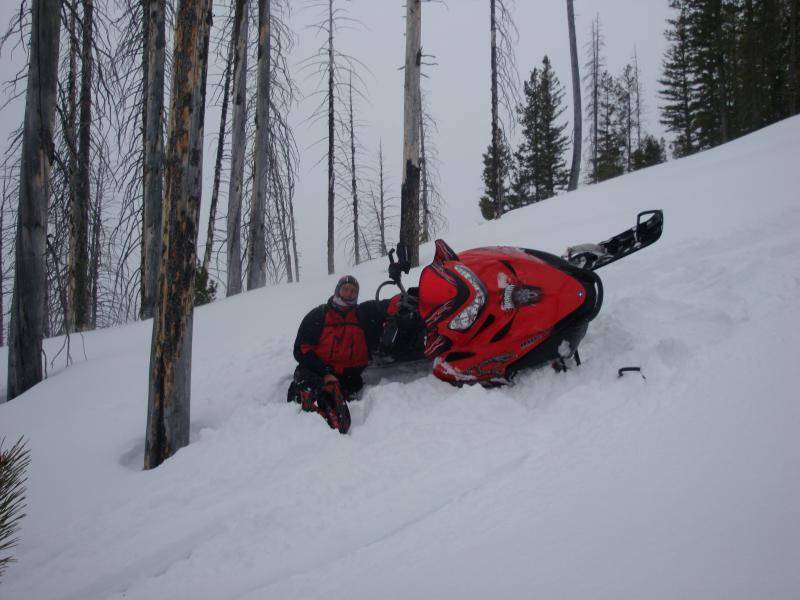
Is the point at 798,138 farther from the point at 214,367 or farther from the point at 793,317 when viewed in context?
the point at 214,367

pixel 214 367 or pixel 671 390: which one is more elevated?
pixel 671 390

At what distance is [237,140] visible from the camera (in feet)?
35.4

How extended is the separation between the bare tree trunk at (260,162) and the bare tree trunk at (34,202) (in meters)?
5.42

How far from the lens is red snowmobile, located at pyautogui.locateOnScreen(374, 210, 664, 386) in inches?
122

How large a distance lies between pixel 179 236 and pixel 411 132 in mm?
5462

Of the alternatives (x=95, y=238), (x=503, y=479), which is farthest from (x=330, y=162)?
(x=503, y=479)

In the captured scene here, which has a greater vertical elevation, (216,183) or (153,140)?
(153,140)

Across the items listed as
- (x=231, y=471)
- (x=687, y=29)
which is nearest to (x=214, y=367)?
(x=231, y=471)

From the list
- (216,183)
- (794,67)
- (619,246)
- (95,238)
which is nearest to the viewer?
(619,246)

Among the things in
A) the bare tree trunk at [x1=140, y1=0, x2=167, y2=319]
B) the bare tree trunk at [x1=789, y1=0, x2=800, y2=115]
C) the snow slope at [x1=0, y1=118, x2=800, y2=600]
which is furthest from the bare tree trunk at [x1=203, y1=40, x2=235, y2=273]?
the bare tree trunk at [x1=789, y1=0, x2=800, y2=115]

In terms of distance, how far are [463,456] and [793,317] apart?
7.21 ft

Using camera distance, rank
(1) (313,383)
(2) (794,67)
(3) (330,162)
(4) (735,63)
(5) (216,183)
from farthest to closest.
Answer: (4) (735,63)
(2) (794,67)
(3) (330,162)
(5) (216,183)
(1) (313,383)

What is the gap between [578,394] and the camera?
2.88 m

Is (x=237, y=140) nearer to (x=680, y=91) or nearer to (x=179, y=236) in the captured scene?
(x=179, y=236)
